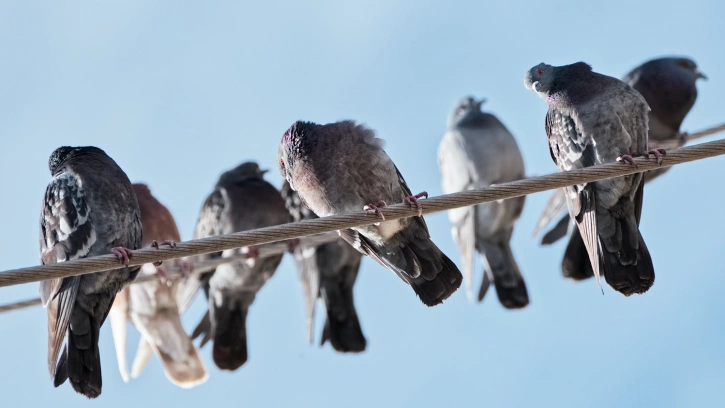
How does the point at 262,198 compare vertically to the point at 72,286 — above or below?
above

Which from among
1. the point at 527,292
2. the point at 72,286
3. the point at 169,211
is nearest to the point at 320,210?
the point at 72,286

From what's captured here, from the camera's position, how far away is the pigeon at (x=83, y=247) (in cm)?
595

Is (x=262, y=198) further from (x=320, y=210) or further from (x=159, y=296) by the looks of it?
(x=320, y=210)

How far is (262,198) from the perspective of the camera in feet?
32.8

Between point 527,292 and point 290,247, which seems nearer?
point 290,247

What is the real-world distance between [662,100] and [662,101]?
0.04 feet

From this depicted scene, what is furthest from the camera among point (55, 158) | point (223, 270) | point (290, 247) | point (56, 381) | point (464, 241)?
point (464, 241)

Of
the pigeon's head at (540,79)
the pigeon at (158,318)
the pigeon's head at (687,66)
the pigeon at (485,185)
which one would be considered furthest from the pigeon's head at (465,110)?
the pigeon's head at (540,79)

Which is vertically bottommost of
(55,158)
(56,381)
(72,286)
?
(56,381)

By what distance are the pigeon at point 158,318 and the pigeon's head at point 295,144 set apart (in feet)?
9.77

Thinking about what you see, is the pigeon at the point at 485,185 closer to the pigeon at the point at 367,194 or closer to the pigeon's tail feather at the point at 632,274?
the pigeon's tail feather at the point at 632,274

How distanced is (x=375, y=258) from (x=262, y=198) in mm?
3880

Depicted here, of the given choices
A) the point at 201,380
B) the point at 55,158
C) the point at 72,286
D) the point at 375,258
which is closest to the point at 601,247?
the point at 375,258

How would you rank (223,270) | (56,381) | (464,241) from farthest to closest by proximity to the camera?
(464,241), (223,270), (56,381)
